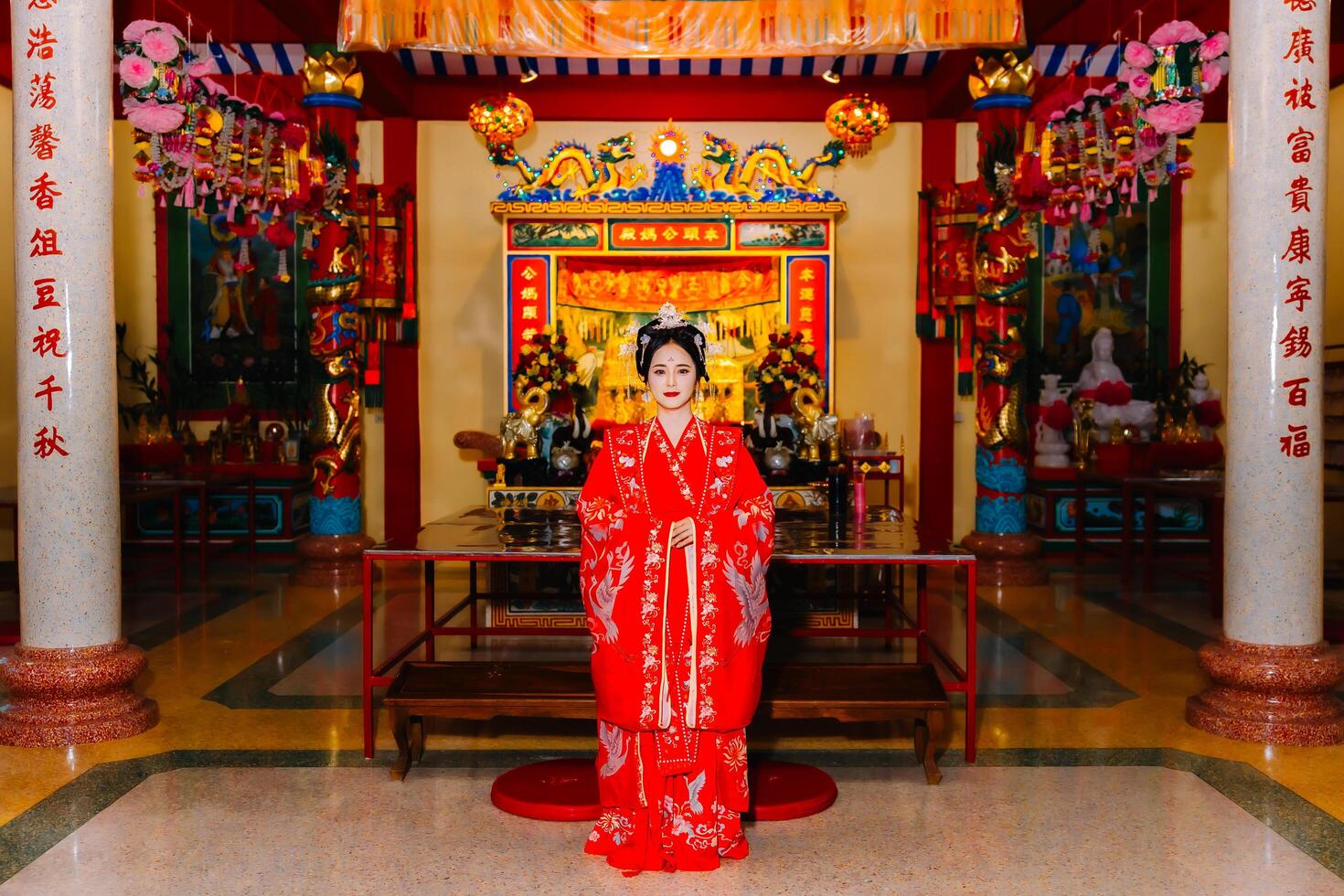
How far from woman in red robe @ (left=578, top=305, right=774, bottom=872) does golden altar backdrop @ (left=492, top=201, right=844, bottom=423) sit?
4855 millimetres

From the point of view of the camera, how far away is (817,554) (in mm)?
3986

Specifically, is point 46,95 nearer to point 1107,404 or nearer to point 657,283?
point 657,283

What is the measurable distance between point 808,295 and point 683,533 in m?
5.30

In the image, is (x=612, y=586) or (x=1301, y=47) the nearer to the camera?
(x=612, y=586)

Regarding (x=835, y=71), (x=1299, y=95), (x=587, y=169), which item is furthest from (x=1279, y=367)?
(x=587, y=169)

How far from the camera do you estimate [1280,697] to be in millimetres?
4266

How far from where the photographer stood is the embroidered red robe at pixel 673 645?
10.7 feet

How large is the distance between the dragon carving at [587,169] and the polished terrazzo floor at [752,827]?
398 cm

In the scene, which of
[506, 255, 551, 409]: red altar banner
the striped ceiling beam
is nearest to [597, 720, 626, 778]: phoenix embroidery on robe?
[506, 255, 551, 409]: red altar banner

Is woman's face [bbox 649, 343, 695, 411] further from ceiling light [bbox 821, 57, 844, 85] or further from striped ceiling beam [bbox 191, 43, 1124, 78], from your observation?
striped ceiling beam [bbox 191, 43, 1124, 78]

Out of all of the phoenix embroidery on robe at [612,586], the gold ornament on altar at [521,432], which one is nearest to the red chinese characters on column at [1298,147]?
the phoenix embroidery on robe at [612,586]

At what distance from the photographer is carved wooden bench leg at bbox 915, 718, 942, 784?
386 centimetres

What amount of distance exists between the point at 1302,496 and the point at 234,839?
3.52m

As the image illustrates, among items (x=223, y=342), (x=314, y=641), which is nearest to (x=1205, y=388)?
(x=314, y=641)
